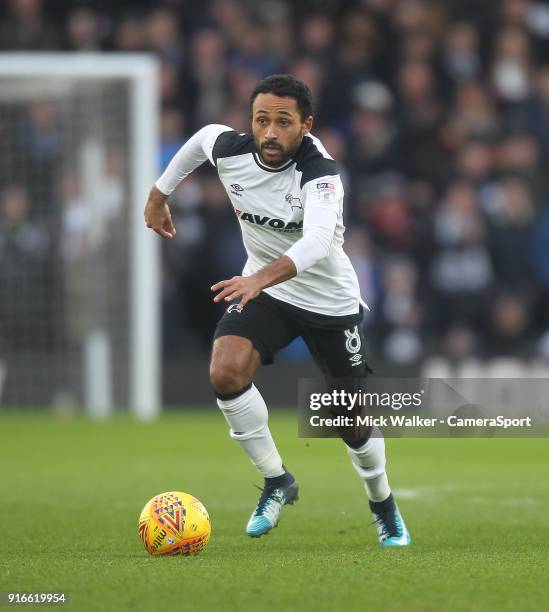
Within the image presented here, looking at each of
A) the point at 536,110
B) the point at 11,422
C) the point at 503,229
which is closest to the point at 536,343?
the point at 503,229

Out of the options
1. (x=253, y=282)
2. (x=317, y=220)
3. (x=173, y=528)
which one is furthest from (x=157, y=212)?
(x=173, y=528)

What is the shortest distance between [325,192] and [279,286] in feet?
2.38

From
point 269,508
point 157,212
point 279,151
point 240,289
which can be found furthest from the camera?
point 157,212

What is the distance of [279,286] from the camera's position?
7.04 m

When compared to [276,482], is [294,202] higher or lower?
higher

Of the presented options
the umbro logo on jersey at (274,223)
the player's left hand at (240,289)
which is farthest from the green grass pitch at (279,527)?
the umbro logo on jersey at (274,223)

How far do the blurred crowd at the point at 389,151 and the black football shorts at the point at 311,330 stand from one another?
9171 mm

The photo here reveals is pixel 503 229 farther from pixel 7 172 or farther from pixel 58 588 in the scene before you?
pixel 58 588

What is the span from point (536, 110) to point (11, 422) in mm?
8100

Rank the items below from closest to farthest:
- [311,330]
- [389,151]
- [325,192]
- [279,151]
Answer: [325,192] < [279,151] < [311,330] < [389,151]

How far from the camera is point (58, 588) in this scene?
520 cm

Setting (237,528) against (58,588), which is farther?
(237,528)

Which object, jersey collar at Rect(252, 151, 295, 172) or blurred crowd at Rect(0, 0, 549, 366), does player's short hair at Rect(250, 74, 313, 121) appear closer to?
jersey collar at Rect(252, 151, 295, 172)

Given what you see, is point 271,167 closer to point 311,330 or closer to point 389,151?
point 311,330
